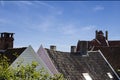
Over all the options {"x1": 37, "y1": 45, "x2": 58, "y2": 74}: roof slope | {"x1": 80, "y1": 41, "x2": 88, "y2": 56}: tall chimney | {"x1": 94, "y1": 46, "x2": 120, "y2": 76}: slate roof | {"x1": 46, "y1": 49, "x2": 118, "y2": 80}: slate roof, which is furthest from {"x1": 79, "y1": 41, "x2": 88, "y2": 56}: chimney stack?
{"x1": 94, "y1": 46, "x2": 120, "y2": 76}: slate roof

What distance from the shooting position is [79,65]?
41281 mm

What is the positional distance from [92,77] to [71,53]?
393 cm

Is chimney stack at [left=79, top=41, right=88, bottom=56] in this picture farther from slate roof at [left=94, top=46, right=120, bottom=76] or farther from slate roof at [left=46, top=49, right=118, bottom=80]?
slate roof at [left=94, top=46, right=120, bottom=76]

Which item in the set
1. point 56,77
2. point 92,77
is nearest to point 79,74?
point 92,77

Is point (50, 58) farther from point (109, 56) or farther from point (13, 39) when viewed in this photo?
point (109, 56)

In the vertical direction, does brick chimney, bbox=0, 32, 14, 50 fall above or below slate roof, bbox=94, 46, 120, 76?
above

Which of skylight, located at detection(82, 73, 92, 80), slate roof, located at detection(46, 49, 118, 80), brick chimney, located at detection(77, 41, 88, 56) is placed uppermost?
brick chimney, located at detection(77, 41, 88, 56)

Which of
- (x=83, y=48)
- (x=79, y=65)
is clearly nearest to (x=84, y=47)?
(x=83, y=48)

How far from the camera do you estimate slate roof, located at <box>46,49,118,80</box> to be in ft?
126

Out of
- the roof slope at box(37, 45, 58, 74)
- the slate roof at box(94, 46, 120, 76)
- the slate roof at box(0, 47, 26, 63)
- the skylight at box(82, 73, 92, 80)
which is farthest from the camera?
the slate roof at box(94, 46, 120, 76)

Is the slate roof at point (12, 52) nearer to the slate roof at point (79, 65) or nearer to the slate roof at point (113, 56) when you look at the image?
the slate roof at point (79, 65)

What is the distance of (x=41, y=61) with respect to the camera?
35312 millimetres

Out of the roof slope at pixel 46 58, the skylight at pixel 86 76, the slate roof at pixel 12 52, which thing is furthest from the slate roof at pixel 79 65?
the slate roof at pixel 12 52

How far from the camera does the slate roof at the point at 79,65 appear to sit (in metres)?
38.5
